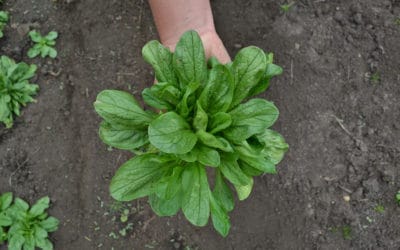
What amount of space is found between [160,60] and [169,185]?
0.49 meters

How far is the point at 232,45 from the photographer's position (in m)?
2.85

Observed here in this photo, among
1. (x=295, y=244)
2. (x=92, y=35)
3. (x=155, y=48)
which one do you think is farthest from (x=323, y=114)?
(x=92, y=35)

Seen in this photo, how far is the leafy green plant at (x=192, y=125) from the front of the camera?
1670 mm

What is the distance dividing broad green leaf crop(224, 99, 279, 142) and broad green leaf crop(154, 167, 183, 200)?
0.81ft

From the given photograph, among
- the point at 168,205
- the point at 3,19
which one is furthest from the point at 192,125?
the point at 3,19

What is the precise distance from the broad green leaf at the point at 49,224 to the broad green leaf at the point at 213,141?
142 centimetres

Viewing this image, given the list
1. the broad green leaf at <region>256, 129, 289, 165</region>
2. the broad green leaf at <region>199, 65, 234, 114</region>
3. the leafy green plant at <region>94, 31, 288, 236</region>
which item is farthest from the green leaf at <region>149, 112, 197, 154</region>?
the broad green leaf at <region>256, 129, 289, 165</region>

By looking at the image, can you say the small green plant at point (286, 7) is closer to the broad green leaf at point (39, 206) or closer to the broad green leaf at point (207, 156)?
the broad green leaf at point (207, 156)

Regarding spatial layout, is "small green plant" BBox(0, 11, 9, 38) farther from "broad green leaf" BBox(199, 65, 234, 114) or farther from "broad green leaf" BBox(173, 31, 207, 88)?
"broad green leaf" BBox(199, 65, 234, 114)

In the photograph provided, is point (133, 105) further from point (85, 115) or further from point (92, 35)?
point (92, 35)

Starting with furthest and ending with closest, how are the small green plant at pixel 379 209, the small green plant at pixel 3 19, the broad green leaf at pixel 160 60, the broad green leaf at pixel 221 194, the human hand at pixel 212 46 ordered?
the small green plant at pixel 3 19, the small green plant at pixel 379 209, the human hand at pixel 212 46, the broad green leaf at pixel 221 194, the broad green leaf at pixel 160 60

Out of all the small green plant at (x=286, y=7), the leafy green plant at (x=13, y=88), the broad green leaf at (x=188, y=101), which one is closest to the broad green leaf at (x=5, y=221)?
the leafy green plant at (x=13, y=88)

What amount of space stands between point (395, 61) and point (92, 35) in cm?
190

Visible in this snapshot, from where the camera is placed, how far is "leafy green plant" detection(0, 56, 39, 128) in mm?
2801
